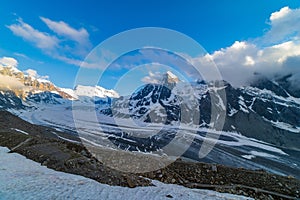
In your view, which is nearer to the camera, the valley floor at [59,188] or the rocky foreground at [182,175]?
the valley floor at [59,188]

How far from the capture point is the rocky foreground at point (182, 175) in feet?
46.6

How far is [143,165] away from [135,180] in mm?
4383

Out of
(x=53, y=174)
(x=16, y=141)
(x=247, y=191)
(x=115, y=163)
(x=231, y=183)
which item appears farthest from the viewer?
(x=16, y=141)

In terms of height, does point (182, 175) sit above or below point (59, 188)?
below

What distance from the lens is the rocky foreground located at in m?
14.2

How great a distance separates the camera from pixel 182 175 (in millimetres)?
17391

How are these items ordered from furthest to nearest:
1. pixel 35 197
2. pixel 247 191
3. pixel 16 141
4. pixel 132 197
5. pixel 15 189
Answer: pixel 16 141 → pixel 247 191 → pixel 132 197 → pixel 15 189 → pixel 35 197

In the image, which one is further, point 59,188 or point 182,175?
point 182,175

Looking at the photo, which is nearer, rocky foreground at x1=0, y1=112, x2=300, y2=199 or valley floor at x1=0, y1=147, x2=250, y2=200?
valley floor at x1=0, y1=147, x2=250, y2=200

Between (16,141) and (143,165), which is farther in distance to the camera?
(16,141)

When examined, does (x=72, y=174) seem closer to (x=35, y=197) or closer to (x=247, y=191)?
(x=35, y=197)

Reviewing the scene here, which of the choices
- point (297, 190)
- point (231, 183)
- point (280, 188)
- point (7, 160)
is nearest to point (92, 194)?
point (7, 160)

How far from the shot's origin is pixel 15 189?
10305 millimetres

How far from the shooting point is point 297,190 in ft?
50.8
